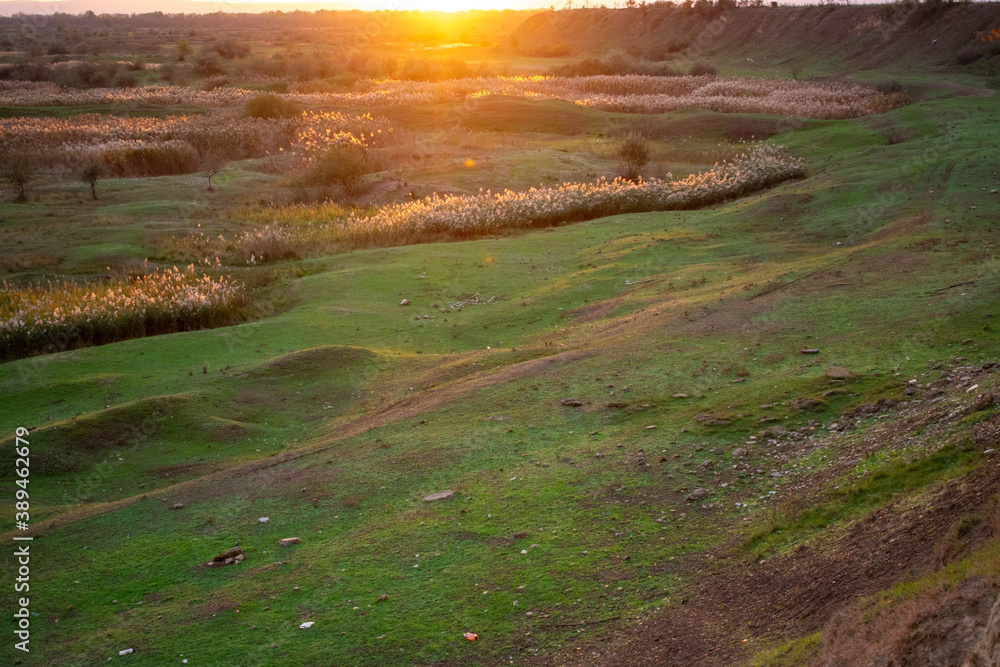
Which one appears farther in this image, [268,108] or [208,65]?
[208,65]

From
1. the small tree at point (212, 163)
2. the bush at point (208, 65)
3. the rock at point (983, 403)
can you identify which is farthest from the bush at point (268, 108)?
the rock at point (983, 403)

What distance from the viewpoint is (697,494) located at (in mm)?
6094

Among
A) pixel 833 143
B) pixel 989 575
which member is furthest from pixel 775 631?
pixel 833 143

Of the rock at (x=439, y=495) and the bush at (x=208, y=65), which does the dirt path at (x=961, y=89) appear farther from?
the bush at (x=208, y=65)

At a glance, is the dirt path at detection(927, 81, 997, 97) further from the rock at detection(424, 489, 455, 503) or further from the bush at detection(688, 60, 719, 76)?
the rock at detection(424, 489, 455, 503)

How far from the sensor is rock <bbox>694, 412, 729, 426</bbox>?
7160mm

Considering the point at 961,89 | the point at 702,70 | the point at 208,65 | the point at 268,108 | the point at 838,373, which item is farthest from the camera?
the point at 208,65

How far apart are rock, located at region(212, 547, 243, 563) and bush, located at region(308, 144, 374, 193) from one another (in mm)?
22361

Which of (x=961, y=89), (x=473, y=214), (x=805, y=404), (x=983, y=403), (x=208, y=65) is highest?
(x=208, y=65)

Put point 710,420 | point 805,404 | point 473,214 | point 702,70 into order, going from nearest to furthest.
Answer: point 805,404
point 710,420
point 473,214
point 702,70

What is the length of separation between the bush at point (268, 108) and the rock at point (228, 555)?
38109 millimetres

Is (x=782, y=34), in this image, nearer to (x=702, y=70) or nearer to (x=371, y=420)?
(x=702, y=70)

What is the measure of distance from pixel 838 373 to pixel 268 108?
3914cm

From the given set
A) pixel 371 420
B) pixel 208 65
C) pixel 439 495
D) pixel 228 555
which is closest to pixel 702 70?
pixel 208 65
